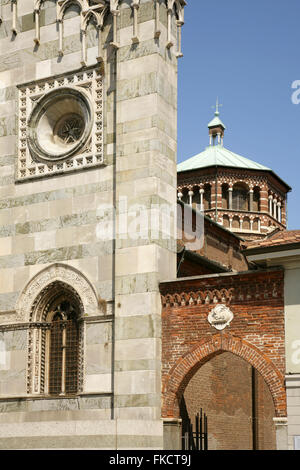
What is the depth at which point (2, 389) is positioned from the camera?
64.2 feet

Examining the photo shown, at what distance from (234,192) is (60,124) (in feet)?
82.0

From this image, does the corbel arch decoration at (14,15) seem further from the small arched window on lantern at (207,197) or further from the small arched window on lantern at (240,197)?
the small arched window on lantern at (240,197)

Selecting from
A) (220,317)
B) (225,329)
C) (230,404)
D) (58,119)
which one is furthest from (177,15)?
(230,404)

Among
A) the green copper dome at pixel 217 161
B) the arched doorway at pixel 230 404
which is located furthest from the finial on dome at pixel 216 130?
the arched doorway at pixel 230 404

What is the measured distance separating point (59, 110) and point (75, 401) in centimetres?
754

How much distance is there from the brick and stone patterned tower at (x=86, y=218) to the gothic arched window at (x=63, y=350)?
1.2 inches

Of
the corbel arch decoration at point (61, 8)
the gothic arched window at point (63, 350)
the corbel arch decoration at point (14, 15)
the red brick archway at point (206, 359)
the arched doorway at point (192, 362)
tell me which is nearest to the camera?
the red brick archway at point (206, 359)

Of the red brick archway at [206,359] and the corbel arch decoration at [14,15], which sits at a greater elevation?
the corbel arch decoration at [14,15]

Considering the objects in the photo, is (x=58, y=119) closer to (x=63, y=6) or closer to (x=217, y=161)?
(x=63, y=6)

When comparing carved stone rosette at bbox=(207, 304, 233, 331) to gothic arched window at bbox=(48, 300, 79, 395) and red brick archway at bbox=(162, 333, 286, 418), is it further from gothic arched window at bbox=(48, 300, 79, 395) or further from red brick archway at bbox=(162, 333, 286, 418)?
gothic arched window at bbox=(48, 300, 79, 395)

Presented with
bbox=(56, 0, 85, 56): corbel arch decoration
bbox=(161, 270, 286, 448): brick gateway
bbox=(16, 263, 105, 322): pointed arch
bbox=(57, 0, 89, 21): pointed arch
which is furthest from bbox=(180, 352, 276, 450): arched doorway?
bbox=(57, 0, 89, 21): pointed arch

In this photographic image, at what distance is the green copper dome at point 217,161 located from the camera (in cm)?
4522

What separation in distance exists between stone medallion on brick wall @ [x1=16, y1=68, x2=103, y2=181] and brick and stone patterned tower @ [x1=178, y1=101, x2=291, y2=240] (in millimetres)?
23681
